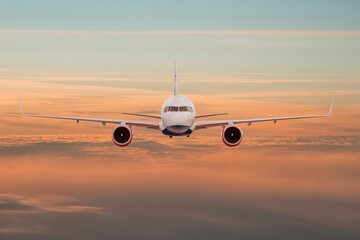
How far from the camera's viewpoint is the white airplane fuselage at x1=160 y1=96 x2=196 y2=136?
50.4 metres

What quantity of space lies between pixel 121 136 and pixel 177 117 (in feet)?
17.5

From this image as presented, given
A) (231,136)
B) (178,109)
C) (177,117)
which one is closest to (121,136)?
(177,117)

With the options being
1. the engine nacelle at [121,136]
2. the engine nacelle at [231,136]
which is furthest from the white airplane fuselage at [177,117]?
the engine nacelle at [121,136]

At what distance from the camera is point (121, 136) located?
50.9 m

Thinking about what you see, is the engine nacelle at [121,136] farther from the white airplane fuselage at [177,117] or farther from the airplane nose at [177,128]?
the airplane nose at [177,128]

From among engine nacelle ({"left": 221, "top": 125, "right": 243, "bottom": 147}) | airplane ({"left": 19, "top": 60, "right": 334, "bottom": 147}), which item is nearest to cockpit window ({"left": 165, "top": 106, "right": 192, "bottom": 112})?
airplane ({"left": 19, "top": 60, "right": 334, "bottom": 147})

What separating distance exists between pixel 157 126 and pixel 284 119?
1195 centimetres

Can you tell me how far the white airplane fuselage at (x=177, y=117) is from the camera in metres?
50.4

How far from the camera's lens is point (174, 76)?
64.7m

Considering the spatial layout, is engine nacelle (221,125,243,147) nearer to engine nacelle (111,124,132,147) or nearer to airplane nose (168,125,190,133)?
airplane nose (168,125,190,133)

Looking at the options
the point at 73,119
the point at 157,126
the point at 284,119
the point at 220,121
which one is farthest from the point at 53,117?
the point at 284,119

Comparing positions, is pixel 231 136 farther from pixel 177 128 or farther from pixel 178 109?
pixel 178 109

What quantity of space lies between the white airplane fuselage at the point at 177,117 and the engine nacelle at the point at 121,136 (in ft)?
11.1

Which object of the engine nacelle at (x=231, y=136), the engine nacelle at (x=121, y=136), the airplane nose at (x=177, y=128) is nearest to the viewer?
the airplane nose at (x=177, y=128)
